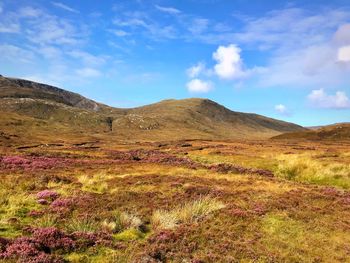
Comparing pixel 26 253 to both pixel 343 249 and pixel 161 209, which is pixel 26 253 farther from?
pixel 343 249

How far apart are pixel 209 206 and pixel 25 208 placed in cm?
944

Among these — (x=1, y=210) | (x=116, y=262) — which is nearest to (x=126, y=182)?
(x=1, y=210)

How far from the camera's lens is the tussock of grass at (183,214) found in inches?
651

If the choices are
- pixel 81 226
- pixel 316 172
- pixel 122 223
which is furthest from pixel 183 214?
pixel 316 172

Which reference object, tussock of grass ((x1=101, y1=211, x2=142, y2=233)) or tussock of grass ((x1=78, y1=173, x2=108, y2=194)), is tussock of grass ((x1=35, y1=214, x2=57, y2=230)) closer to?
tussock of grass ((x1=101, y1=211, x2=142, y2=233))

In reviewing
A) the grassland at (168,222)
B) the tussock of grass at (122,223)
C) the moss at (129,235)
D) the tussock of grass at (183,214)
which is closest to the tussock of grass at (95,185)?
the grassland at (168,222)

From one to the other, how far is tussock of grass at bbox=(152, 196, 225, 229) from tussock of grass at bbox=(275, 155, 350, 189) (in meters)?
18.0

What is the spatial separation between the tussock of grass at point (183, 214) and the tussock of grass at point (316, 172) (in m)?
18.0

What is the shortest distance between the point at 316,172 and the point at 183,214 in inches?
876

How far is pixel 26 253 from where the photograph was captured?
38.3ft

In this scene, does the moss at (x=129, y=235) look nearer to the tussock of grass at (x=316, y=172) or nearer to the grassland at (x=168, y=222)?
the grassland at (x=168, y=222)

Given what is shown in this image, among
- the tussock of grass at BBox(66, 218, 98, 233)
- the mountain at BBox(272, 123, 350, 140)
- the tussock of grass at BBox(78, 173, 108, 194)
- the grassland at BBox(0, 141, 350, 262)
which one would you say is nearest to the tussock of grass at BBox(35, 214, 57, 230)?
the grassland at BBox(0, 141, 350, 262)

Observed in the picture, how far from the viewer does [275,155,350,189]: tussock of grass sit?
33406mm

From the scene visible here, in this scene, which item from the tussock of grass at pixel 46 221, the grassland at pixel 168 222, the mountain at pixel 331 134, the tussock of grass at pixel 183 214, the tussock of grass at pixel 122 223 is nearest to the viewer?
the grassland at pixel 168 222
